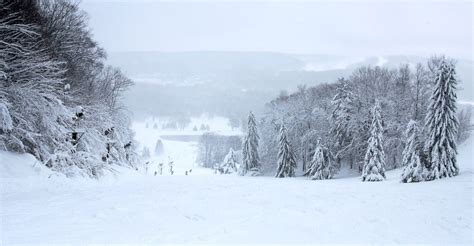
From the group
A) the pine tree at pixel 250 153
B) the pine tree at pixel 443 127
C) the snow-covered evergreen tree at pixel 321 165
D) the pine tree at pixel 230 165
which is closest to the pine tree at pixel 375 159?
the pine tree at pixel 443 127

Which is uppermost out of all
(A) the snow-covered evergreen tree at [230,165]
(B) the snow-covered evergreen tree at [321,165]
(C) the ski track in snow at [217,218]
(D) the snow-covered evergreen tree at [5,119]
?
(D) the snow-covered evergreen tree at [5,119]

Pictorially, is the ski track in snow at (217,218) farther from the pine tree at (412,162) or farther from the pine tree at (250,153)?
the pine tree at (250,153)

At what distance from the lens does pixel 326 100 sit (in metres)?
52.5

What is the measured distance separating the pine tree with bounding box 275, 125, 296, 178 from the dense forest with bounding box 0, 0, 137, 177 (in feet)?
80.5

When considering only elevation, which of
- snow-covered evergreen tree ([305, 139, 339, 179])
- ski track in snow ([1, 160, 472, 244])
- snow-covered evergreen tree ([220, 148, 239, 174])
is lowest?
snow-covered evergreen tree ([220, 148, 239, 174])

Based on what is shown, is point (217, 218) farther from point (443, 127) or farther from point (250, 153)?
point (250, 153)

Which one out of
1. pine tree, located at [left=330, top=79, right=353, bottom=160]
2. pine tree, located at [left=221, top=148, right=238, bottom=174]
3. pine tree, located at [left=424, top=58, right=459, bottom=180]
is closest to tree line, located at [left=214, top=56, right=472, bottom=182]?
pine tree, located at [left=424, top=58, right=459, bottom=180]

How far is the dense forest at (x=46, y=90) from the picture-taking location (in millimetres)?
16344

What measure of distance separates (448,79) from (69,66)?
29646 millimetres

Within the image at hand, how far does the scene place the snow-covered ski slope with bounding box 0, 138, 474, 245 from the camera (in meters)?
7.38

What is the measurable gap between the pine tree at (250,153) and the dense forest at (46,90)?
2754 centimetres

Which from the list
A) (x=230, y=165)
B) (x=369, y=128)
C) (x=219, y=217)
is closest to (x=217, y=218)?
(x=219, y=217)

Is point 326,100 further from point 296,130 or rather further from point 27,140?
point 27,140

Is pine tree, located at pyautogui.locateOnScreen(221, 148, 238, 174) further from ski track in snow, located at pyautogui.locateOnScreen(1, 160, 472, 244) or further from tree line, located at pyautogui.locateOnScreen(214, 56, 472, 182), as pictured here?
ski track in snow, located at pyautogui.locateOnScreen(1, 160, 472, 244)
